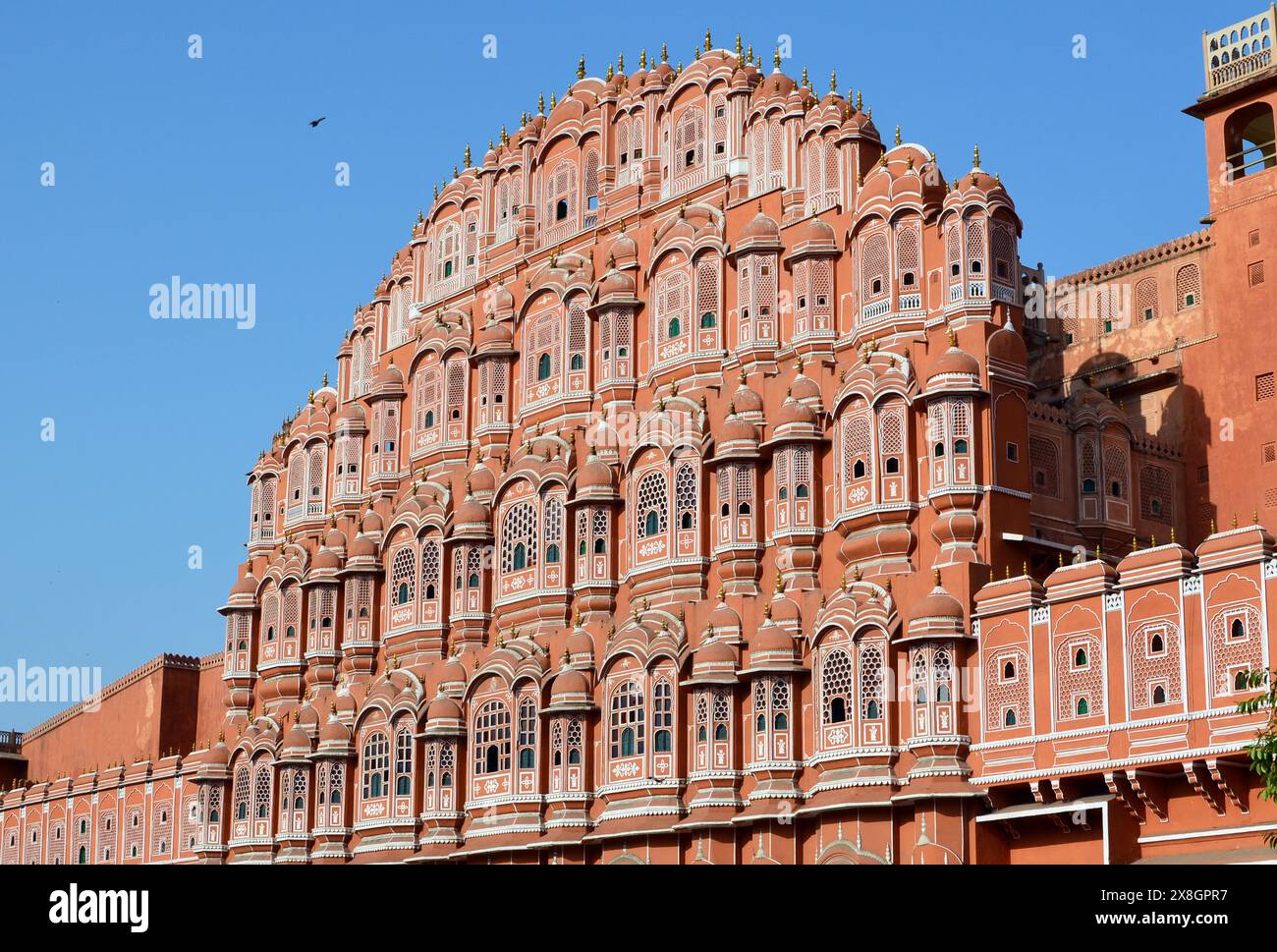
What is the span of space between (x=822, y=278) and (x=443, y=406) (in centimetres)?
1366

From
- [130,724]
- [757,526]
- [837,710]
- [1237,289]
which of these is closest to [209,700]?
[130,724]

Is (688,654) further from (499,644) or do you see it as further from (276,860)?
(276,860)

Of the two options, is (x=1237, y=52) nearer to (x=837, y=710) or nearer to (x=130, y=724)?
(x=837, y=710)

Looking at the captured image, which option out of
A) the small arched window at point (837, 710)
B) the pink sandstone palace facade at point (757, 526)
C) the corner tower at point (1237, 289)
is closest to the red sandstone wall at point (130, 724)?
the pink sandstone palace facade at point (757, 526)

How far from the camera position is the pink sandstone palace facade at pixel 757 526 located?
41.2m

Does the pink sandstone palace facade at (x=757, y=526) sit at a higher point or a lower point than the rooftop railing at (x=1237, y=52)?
lower

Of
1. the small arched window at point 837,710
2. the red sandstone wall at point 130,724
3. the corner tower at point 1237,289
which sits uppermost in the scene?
the corner tower at point 1237,289

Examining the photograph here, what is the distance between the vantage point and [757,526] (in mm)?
47812

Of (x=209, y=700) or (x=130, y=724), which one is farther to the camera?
(x=130, y=724)

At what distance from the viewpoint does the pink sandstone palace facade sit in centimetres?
4116

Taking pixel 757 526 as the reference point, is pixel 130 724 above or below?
below

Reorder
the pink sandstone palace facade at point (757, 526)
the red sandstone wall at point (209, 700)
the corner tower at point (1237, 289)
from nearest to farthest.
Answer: the pink sandstone palace facade at point (757, 526) < the corner tower at point (1237, 289) < the red sandstone wall at point (209, 700)

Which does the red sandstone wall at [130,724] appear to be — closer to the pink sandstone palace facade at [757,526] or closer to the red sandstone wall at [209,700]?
the red sandstone wall at [209,700]

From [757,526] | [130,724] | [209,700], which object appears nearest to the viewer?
[757,526]
